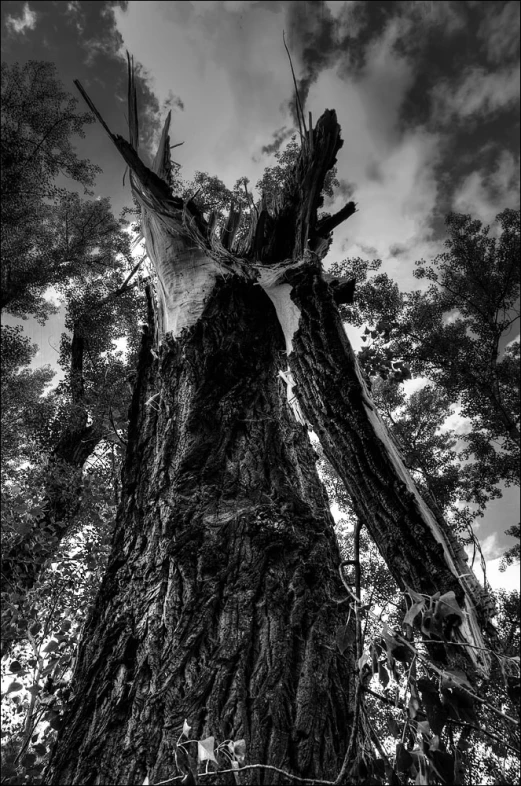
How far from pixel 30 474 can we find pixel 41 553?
2.30m

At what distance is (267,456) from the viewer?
6.02 feet

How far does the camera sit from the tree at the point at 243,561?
1029 millimetres

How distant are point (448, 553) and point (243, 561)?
25.8 inches

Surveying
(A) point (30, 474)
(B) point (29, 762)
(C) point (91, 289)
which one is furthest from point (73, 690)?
(C) point (91, 289)

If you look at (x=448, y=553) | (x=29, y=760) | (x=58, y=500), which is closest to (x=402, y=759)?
(x=448, y=553)

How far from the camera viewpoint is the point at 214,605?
1290 millimetres

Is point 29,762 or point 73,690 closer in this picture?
point 73,690

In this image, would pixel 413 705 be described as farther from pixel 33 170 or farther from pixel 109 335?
pixel 33 170

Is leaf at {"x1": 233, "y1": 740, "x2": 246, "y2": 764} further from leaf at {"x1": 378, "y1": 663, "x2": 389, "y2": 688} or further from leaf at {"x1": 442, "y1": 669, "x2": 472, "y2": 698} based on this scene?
leaf at {"x1": 442, "y1": 669, "x2": 472, "y2": 698}

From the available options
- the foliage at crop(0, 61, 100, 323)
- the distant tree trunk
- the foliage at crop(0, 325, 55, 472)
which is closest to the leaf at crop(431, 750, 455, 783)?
the distant tree trunk

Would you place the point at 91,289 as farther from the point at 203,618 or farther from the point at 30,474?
the point at 203,618

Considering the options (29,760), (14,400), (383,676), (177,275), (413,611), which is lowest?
(29,760)

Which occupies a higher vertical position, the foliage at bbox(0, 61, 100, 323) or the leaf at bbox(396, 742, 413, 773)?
the foliage at bbox(0, 61, 100, 323)

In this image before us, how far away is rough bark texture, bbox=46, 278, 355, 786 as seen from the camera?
1.04 metres
